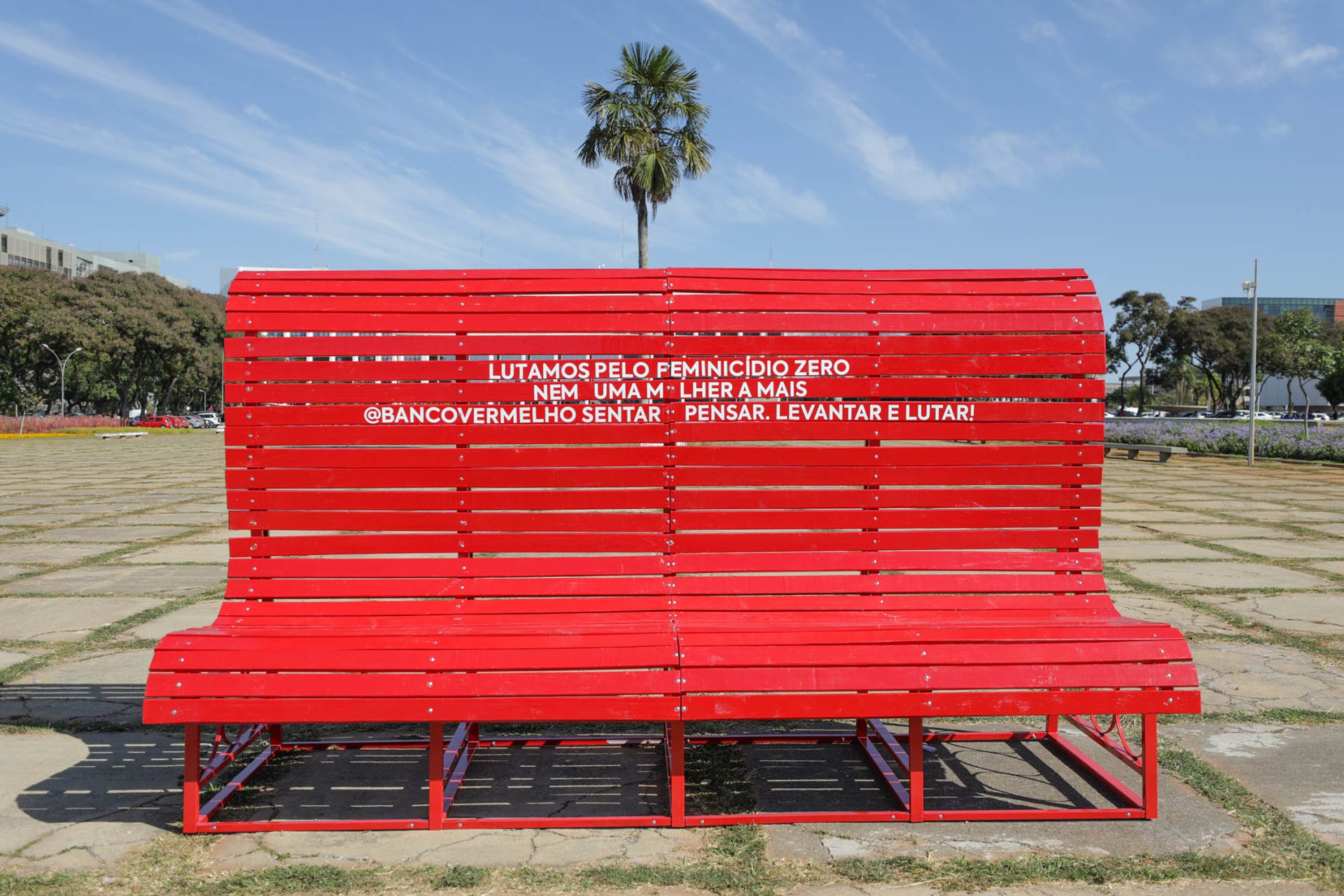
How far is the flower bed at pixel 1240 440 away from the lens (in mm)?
24078

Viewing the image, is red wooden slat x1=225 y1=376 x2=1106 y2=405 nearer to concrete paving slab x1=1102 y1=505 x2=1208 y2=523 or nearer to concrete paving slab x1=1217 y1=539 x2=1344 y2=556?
concrete paving slab x1=1217 y1=539 x2=1344 y2=556

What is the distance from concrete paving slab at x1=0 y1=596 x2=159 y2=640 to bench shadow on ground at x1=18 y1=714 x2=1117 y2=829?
6.95 ft

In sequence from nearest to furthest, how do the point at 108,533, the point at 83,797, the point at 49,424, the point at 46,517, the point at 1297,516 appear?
1. the point at 83,797
2. the point at 108,533
3. the point at 46,517
4. the point at 1297,516
5. the point at 49,424

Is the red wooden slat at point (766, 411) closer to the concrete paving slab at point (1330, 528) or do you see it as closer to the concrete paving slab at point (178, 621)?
the concrete paving slab at point (178, 621)

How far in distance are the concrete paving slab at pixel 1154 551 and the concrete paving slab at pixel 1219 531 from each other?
666mm

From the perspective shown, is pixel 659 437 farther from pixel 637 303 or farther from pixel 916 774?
pixel 916 774

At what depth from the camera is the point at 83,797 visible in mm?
3555

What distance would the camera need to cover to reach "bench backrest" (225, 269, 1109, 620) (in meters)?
3.76

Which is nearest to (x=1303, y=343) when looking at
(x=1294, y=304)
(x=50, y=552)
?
(x=50, y=552)

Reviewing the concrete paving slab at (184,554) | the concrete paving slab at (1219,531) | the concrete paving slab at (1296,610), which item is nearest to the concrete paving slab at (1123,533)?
the concrete paving slab at (1219,531)

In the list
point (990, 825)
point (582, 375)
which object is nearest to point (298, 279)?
point (582, 375)

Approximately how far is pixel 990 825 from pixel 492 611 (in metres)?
1.84

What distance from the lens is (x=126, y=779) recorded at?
3.74 m

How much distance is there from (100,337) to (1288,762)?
190 ft
